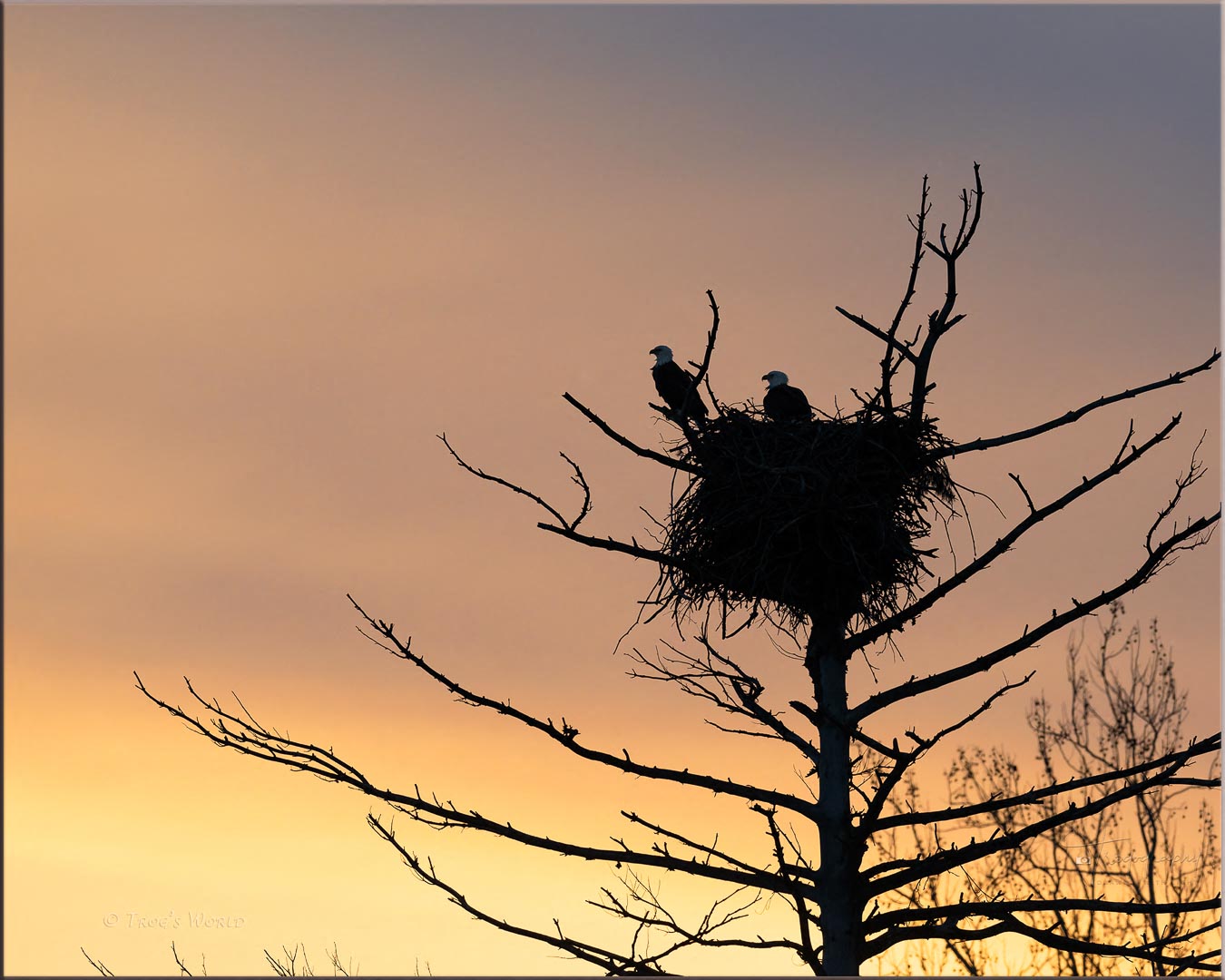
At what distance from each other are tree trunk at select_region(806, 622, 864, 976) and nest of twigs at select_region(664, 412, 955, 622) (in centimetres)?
37

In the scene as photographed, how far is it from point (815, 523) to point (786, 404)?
191 centimetres

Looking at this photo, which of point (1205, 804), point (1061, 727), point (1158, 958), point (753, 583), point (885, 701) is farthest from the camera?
point (1061, 727)

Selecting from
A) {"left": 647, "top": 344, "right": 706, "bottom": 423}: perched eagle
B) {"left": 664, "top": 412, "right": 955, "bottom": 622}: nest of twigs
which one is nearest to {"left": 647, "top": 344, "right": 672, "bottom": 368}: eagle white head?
{"left": 647, "top": 344, "right": 706, "bottom": 423}: perched eagle

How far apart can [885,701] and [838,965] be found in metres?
1.07

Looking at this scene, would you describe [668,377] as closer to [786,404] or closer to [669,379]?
[669,379]

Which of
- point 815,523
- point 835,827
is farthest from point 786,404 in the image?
point 835,827

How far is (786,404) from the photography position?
8266 millimetres

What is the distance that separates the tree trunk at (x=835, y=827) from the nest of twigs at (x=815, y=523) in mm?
367

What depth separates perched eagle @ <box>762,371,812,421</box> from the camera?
26.1 ft

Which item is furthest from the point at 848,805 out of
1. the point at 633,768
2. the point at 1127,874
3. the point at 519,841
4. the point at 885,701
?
the point at 1127,874

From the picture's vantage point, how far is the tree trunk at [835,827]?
18.0 ft

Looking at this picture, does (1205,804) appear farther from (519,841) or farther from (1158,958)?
(519,841)

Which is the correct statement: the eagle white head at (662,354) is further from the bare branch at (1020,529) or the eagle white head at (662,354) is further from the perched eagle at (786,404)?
the bare branch at (1020,529)

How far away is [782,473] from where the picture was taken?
6734mm
